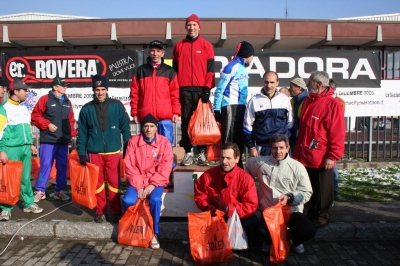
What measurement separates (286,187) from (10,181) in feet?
11.9

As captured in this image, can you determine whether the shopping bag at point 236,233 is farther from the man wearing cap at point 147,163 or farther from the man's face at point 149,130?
the man's face at point 149,130

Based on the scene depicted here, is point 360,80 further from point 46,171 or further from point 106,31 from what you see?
point 106,31

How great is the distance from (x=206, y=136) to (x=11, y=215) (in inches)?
121

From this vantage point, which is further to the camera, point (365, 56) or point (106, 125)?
point (365, 56)

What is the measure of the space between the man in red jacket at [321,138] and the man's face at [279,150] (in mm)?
446

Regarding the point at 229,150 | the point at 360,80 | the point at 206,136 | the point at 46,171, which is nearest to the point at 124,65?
the point at 46,171

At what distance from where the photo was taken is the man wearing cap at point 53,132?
594 centimetres

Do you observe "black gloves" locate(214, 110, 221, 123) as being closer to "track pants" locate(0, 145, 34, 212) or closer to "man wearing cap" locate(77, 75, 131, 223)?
"man wearing cap" locate(77, 75, 131, 223)

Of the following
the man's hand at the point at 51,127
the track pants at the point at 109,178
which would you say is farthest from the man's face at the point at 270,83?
the man's hand at the point at 51,127

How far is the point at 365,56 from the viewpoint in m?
8.86

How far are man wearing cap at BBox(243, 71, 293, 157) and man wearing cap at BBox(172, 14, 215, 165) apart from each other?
2.52ft

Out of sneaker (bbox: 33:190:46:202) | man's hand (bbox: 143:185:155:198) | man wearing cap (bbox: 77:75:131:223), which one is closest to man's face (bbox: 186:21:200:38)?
man wearing cap (bbox: 77:75:131:223)

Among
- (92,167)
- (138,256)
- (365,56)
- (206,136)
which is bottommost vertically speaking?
(138,256)

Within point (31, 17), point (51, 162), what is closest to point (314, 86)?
point (51, 162)
